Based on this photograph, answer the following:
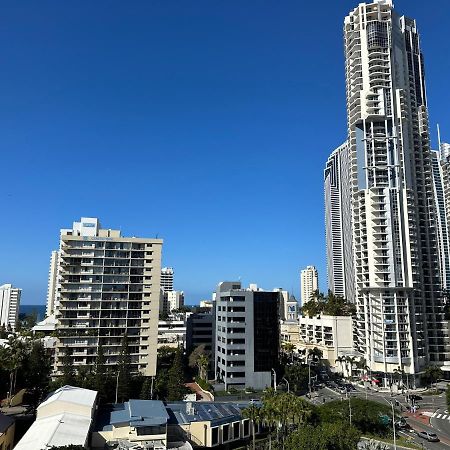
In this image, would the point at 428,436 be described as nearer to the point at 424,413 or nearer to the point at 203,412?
the point at 424,413

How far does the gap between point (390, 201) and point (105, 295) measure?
80599 mm

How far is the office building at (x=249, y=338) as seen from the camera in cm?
9288

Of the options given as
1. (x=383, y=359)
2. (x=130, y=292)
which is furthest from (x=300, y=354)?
(x=130, y=292)

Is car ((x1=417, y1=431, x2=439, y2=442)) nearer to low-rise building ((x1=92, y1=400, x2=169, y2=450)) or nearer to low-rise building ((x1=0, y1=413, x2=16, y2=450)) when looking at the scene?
low-rise building ((x1=92, y1=400, x2=169, y2=450))

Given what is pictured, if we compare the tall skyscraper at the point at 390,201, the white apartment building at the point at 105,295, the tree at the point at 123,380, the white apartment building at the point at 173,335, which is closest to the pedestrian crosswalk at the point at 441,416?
the tall skyscraper at the point at 390,201

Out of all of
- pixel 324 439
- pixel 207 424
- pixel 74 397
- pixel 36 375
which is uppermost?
pixel 74 397

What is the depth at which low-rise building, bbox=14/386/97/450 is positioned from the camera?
1741 inches

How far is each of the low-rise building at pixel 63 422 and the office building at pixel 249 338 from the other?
4092cm

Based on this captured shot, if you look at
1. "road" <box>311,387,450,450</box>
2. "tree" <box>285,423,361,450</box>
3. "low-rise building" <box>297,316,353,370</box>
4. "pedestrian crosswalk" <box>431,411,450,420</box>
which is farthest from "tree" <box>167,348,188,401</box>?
"low-rise building" <box>297,316,353,370</box>

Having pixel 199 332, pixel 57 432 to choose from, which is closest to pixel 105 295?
pixel 199 332

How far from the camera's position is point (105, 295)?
3782 inches

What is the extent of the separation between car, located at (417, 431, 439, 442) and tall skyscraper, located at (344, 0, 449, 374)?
132ft

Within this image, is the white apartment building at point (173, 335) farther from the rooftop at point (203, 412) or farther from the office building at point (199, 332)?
the rooftop at point (203, 412)

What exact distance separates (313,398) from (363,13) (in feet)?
366
